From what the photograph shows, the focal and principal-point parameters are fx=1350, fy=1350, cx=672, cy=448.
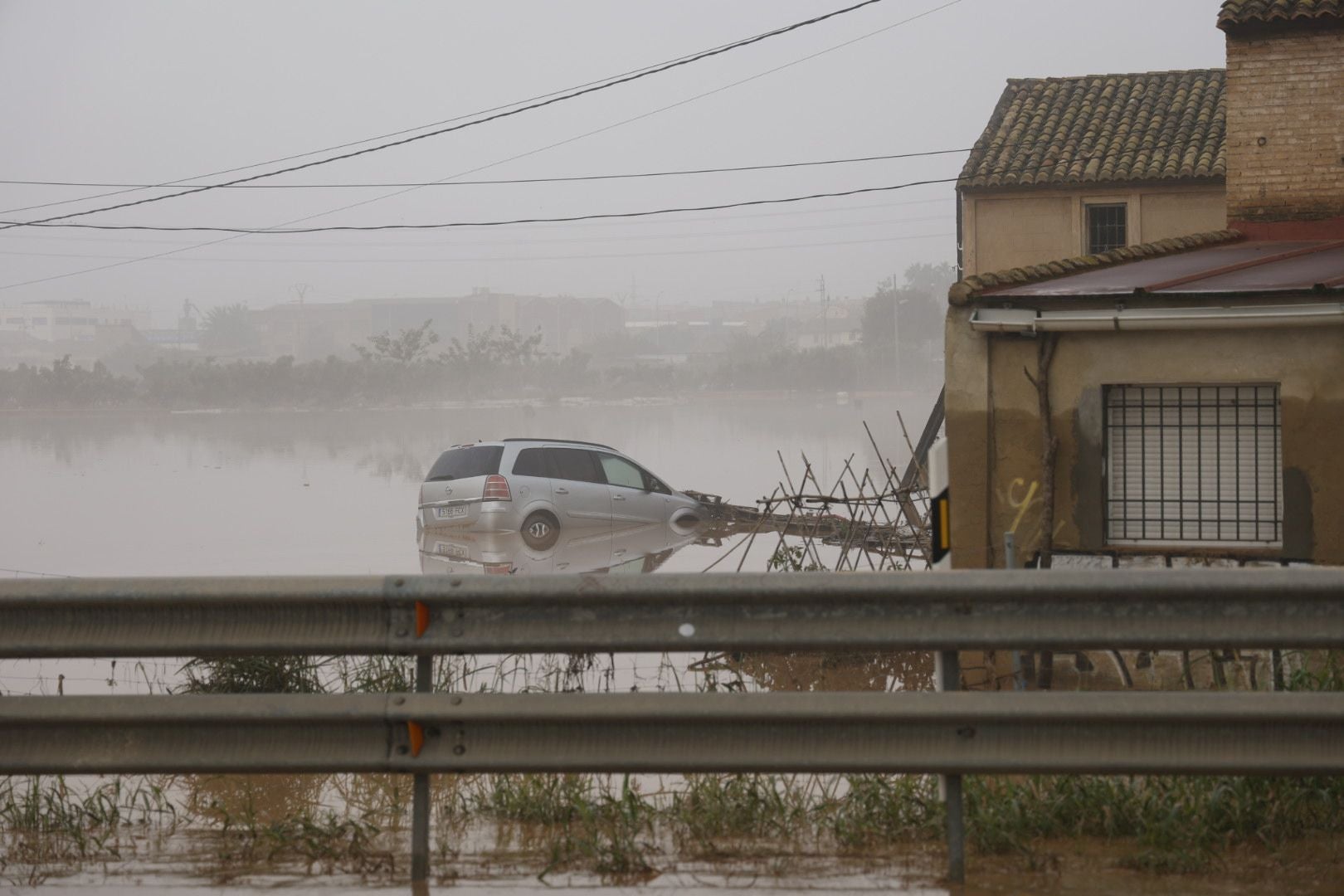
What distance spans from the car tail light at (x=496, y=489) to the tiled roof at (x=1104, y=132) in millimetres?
12703

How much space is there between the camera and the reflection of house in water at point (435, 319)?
168250 millimetres

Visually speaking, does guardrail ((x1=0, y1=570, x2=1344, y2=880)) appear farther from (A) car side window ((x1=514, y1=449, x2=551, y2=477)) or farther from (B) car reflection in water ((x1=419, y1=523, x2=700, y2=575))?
(A) car side window ((x1=514, y1=449, x2=551, y2=477))

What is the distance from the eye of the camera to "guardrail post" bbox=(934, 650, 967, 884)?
166 inches

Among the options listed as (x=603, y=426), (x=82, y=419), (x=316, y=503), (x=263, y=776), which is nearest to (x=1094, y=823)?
(x=263, y=776)

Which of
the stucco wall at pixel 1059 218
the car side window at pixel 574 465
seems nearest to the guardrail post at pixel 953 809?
the car side window at pixel 574 465

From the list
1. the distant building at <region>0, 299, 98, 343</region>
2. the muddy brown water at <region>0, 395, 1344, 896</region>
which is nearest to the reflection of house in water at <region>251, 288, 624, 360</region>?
the distant building at <region>0, 299, 98, 343</region>

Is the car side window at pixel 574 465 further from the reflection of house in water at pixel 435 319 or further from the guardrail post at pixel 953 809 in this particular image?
the reflection of house in water at pixel 435 319

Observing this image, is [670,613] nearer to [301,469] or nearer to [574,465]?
[574,465]

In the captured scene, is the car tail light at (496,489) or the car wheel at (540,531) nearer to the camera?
the car tail light at (496,489)

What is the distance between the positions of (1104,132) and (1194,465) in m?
18.7

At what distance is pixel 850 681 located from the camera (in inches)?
497

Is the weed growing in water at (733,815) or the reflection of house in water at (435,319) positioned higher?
the reflection of house in water at (435,319)

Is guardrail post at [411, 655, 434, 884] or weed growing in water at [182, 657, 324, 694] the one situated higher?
guardrail post at [411, 655, 434, 884]

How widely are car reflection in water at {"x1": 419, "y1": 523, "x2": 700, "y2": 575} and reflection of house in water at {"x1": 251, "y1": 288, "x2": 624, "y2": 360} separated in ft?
468
